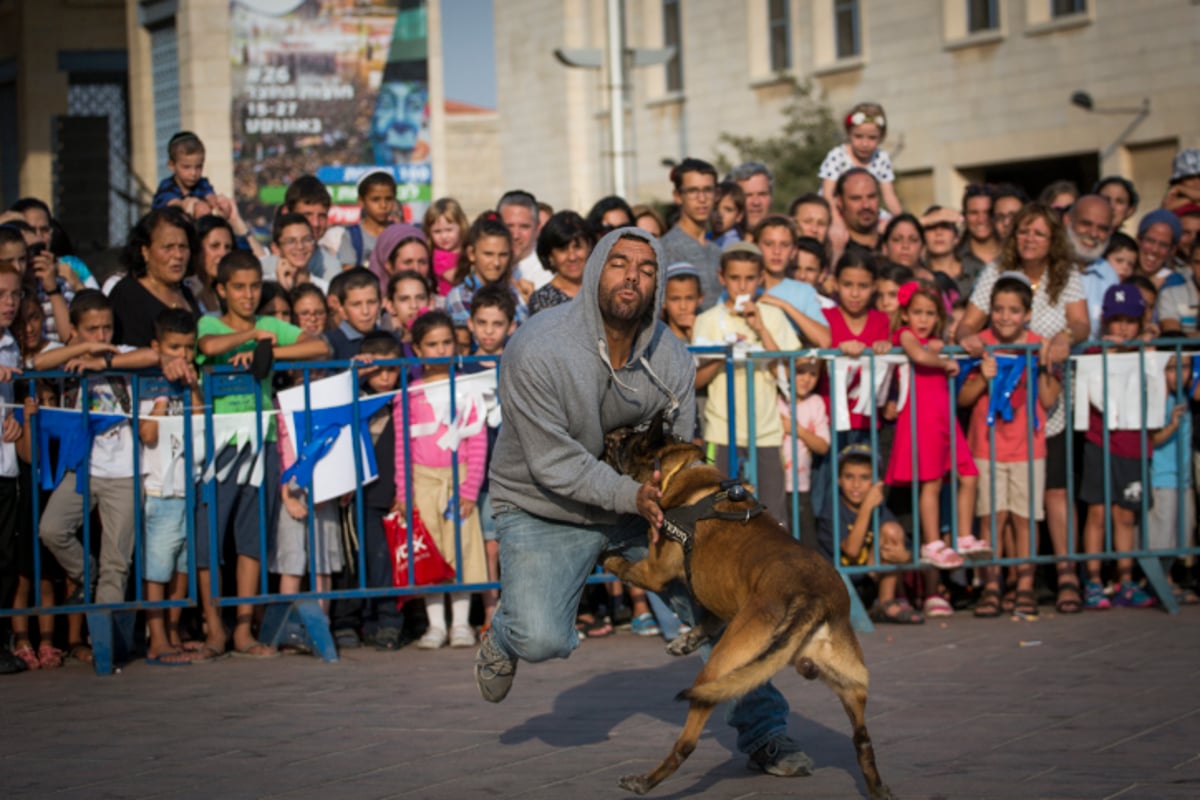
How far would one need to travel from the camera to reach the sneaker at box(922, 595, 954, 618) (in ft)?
31.2

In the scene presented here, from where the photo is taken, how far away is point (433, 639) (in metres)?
8.86

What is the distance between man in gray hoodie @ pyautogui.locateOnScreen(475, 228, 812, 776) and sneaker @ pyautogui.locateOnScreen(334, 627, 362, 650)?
3.02 meters

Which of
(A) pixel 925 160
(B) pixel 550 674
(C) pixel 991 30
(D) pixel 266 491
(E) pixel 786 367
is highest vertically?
(C) pixel 991 30

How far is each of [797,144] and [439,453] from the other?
24086 millimetres

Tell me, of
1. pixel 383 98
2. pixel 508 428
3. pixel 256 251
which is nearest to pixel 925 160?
pixel 383 98

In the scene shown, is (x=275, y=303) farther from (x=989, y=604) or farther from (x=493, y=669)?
(x=989, y=604)

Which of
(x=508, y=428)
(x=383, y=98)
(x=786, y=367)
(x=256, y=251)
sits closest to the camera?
(x=508, y=428)

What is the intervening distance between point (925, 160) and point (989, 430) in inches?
870

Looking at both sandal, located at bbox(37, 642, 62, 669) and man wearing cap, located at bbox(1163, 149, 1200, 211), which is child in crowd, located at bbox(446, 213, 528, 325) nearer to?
sandal, located at bbox(37, 642, 62, 669)

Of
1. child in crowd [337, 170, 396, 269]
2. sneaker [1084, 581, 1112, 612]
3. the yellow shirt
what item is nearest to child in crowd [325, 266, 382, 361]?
child in crowd [337, 170, 396, 269]

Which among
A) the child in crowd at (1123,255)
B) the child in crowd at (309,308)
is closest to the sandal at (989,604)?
the child in crowd at (1123,255)

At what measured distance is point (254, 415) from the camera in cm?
854

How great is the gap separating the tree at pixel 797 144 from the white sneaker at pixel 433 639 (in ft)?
72.0

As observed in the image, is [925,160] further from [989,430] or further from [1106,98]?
[989,430]
